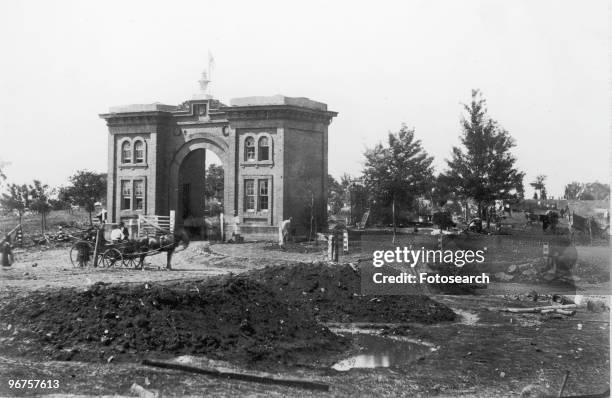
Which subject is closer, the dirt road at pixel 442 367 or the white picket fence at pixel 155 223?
the dirt road at pixel 442 367

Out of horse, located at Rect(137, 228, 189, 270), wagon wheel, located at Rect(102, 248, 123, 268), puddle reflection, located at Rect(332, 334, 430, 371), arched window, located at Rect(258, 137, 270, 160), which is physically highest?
arched window, located at Rect(258, 137, 270, 160)

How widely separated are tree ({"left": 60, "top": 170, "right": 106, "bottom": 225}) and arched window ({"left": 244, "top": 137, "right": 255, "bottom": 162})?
48.3 feet

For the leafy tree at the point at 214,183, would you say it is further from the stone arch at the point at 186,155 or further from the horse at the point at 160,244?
the horse at the point at 160,244

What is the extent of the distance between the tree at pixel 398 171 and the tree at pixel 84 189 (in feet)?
64.1

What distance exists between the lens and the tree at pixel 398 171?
1302 inches

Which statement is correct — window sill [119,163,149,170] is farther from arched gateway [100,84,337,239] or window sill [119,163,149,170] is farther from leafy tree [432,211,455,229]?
leafy tree [432,211,455,229]

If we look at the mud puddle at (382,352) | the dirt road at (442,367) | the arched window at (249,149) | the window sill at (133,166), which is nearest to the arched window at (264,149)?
the arched window at (249,149)

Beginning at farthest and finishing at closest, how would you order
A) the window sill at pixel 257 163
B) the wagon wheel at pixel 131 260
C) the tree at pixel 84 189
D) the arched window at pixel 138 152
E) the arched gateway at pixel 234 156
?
the tree at pixel 84 189, the arched window at pixel 138 152, the window sill at pixel 257 163, the arched gateway at pixel 234 156, the wagon wheel at pixel 131 260

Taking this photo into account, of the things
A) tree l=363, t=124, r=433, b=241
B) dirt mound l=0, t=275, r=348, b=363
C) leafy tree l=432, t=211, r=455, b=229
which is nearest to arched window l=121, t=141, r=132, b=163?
tree l=363, t=124, r=433, b=241

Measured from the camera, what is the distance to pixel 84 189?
4088 cm

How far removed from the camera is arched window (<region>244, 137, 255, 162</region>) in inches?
1260

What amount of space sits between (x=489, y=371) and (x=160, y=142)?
2768 cm

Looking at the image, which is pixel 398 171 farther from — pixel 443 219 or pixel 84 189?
pixel 84 189

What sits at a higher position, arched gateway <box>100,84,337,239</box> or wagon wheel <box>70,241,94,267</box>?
arched gateway <box>100,84,337,239</box>
